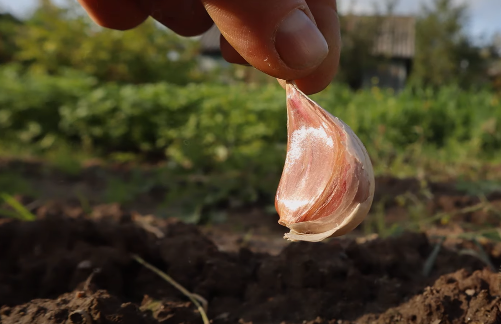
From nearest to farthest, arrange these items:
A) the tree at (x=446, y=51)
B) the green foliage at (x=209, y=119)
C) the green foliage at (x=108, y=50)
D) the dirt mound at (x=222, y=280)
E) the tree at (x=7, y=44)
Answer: the dirt mound at (x=222, y=280) → the green foliage at (x=209, y=119) → the green foliage at (x=108, y=50) → the tree at (x=7, y=44) → the tree at (x=446, y=51)

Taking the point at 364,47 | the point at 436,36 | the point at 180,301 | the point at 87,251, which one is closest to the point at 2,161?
the point at 87,251

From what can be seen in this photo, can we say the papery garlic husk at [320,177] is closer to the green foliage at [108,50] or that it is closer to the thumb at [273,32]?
the thumb at [273,32]

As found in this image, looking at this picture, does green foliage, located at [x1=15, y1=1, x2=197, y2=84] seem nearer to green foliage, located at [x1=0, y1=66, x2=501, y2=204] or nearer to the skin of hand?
green foliage, located at [x1=0, y1=66, x2=501, y2=204]

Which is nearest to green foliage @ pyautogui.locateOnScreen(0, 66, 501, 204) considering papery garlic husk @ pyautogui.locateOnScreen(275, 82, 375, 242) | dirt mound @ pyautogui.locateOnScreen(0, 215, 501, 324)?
dirt mound @ pyautogui.locateOnScreen(0, 215, 501, 324)

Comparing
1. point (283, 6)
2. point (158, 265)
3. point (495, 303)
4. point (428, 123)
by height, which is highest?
point (283, 6)

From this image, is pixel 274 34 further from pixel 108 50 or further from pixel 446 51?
pixel 446 51

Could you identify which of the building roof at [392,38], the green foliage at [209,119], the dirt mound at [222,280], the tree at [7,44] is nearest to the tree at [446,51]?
the building roof at [392,38]

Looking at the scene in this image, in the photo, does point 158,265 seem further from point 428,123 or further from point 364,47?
point 364,47
